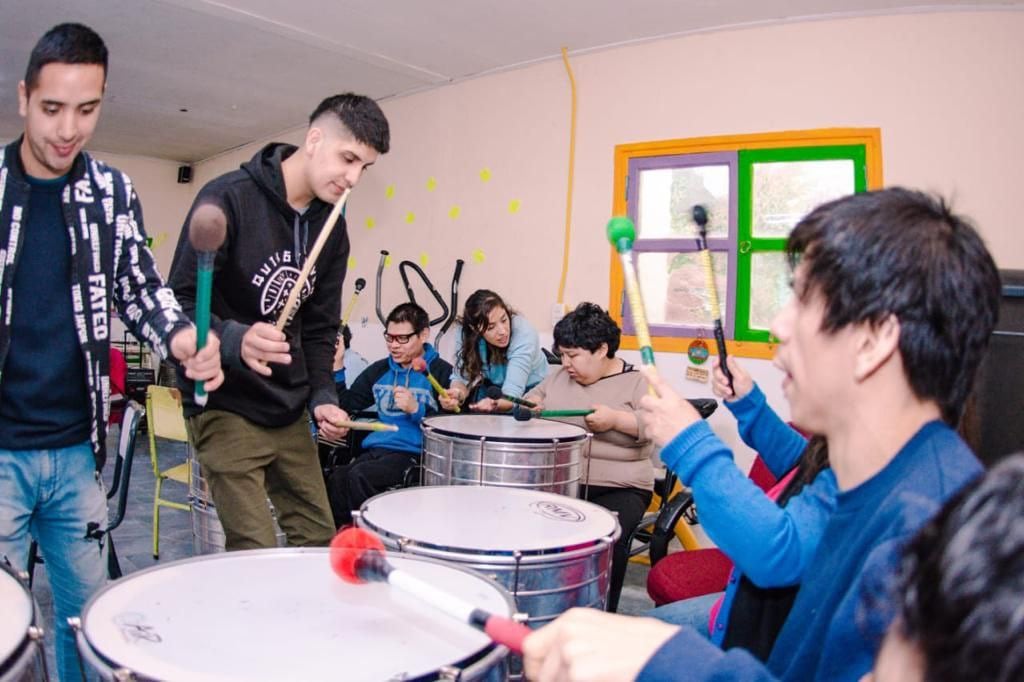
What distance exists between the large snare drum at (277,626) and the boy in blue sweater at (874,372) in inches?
11.5

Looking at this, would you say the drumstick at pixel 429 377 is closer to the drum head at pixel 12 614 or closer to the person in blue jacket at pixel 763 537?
the person in blue jacket at pixel 763 537

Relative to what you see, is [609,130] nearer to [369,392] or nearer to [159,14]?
[369,392]

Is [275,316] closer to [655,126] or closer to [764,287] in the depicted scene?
[764,287]

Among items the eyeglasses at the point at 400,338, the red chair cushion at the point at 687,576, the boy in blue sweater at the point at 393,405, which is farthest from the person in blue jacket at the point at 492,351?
the red chair cushion at the point at 687,576

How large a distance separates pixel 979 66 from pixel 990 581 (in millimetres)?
3644

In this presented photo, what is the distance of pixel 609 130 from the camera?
4.19 m

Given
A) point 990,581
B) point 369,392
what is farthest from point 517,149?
point 990,581

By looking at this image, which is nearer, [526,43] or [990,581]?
[990,581]

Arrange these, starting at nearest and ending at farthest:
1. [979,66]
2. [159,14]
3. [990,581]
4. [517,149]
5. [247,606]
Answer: [990,581] → [247,606] → [979,66] → [159,14] → [517,149]

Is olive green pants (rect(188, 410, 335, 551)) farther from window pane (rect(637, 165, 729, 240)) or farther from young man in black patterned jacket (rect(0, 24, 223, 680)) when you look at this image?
window pane (rect(637, 165, 729, 240))

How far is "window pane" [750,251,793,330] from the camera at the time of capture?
12.2ft

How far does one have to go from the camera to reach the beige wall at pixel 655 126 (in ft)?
10.7

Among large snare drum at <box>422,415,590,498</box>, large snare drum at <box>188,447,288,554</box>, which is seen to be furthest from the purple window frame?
large snare drum at <box>188,447,288,554</box>

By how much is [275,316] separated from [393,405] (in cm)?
177
